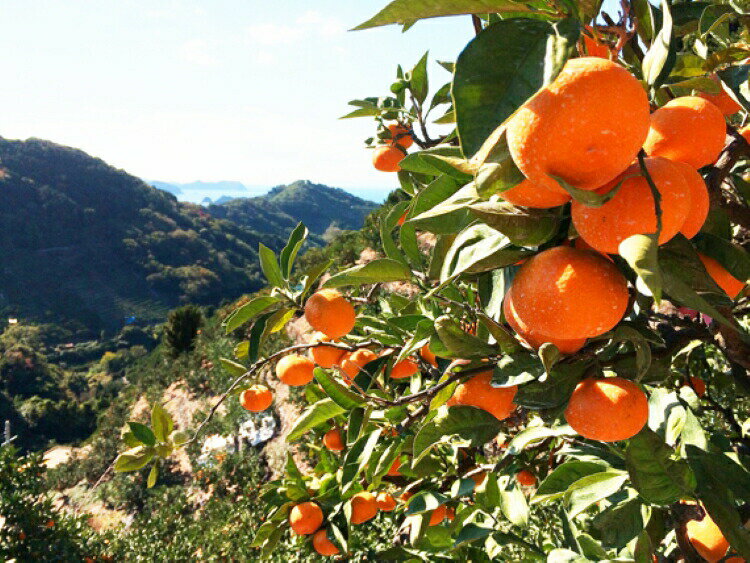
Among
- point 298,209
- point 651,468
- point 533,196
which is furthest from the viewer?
point 298,209

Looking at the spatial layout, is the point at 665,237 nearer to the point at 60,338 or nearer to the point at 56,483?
the point at 56,483

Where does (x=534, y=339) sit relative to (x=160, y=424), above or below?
above

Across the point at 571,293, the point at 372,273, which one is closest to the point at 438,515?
the point at 372,273

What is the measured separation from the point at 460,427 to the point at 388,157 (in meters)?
0.84

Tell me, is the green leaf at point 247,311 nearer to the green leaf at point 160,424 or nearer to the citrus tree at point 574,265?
the citrus tree at point 574,265

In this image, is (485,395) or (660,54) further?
(485,395)

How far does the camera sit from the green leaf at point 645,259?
25 centimetres

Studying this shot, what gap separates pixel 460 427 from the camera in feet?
2.26

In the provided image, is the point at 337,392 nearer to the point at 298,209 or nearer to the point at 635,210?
the point at 635,210

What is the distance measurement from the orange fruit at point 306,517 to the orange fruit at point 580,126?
4.73ft

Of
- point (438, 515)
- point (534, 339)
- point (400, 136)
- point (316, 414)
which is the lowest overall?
point (438, 515)

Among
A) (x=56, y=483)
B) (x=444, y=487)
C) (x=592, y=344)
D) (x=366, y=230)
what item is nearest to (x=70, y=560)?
(x=444, y=487)

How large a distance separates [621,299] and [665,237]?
0.08m

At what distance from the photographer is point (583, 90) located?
0.32m
